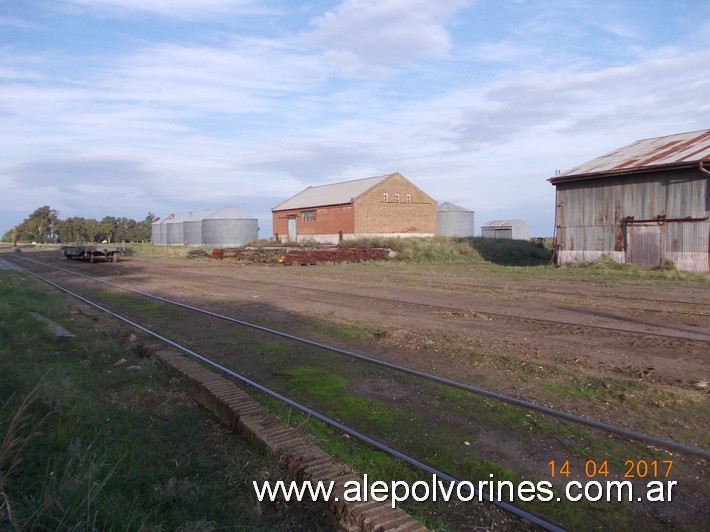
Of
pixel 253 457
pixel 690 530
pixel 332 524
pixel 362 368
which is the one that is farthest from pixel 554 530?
pixel 362 368

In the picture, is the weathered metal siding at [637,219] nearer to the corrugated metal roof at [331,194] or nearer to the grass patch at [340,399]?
the grass patch at [340,399]

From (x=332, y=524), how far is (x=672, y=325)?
9.44 metres

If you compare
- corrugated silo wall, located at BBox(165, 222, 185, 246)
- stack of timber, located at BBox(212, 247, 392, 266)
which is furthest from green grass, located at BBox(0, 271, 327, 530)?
corrugated silo wall, located at BBox(165, 222, 185, 246)

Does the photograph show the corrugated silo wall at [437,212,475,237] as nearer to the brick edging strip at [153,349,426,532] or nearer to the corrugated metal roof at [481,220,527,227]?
the corrugated metal roof at [481,220,527,227]

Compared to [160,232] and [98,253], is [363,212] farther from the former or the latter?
[160,232]

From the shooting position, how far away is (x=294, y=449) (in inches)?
169

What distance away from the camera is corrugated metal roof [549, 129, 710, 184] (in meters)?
22.7

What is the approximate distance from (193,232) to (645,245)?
66.1 metres

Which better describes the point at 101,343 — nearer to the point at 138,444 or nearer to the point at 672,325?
the point at 138,444

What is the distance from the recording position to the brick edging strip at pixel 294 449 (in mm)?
3295

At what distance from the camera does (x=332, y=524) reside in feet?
11.6

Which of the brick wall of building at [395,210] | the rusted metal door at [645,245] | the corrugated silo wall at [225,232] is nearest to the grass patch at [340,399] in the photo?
the rusted metal door at [645,245]

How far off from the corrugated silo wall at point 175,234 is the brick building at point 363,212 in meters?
30.0

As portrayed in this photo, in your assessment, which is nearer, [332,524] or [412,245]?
[332,524]
